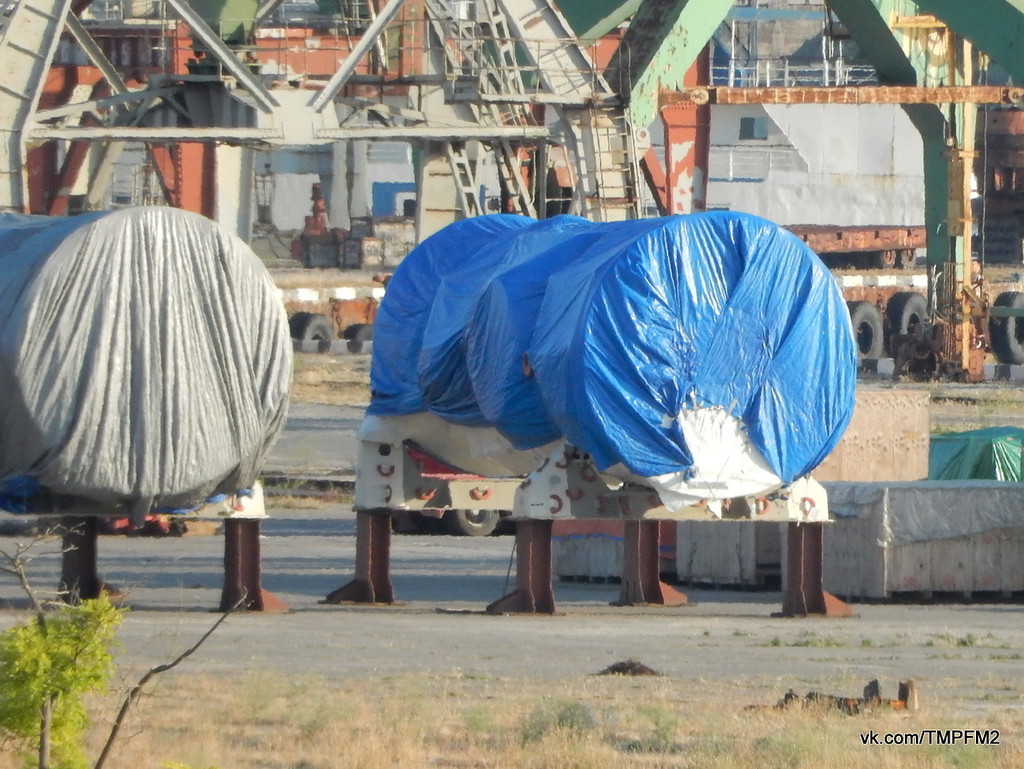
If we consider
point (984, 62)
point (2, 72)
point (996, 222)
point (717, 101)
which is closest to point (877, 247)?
point (996, 222)

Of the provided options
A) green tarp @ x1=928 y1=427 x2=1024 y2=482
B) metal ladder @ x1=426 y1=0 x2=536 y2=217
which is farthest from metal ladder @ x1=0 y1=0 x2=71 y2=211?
green tarp @ x1=928 y1=427 x2=1024 y2=482

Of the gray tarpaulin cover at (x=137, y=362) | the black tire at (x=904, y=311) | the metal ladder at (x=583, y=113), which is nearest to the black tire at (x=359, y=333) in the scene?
the black tire at (x=904, y=311)

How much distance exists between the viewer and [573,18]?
3259cm

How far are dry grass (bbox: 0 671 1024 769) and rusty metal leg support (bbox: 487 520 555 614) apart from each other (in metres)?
4.18

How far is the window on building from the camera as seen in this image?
216ft

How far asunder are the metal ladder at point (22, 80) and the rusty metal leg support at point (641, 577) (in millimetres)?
9962

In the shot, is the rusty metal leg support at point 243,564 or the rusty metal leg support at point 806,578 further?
the rusty metal leg support at point 806,578

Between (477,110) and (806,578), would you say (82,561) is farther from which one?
(477,110)

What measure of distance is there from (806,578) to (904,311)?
3314 centimetres

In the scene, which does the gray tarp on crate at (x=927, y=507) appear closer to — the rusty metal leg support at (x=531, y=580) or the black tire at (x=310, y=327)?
the rusty metal leg support at (x=531, y=580)

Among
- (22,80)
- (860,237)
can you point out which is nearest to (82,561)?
(22,80)

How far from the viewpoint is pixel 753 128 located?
66.1m

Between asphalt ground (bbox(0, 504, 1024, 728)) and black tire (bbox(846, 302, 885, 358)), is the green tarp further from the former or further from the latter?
black tire (bbox(846, 302, 885, 358))

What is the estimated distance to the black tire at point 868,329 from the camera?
46.6m
